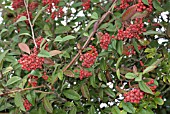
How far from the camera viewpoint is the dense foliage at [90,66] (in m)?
0.98

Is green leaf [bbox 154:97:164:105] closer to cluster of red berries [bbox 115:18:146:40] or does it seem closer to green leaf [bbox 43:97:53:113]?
cluster of red berries [bbox 115:18:146:40]

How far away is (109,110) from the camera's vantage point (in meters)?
1.11

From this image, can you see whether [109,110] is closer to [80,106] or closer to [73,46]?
[80,106]

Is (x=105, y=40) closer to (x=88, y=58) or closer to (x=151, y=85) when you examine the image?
(x=88, y=58)

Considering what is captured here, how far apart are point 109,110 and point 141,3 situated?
0.33 meters

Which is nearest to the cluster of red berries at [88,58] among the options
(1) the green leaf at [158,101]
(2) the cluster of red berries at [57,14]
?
(1) the green leaf at [158,101]

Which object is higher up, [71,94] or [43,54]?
[43,54]

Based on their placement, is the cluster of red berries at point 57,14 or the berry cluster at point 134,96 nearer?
the berry cluster at point 134,96

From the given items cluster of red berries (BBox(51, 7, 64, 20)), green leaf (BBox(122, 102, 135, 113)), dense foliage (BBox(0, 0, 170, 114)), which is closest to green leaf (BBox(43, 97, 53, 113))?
dense foliage (BBox(0, 0, 170, 114))

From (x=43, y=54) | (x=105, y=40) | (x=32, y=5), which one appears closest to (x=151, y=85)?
(x=105, y=40)

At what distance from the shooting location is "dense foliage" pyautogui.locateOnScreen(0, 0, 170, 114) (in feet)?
3.22

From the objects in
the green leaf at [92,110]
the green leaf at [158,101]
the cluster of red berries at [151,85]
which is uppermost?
the cluster of red berries at [151,85]

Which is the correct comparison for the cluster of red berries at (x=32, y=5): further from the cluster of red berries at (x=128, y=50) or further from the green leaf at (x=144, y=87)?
the green leaf at (x=144, y=87)

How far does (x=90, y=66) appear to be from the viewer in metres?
1.04
